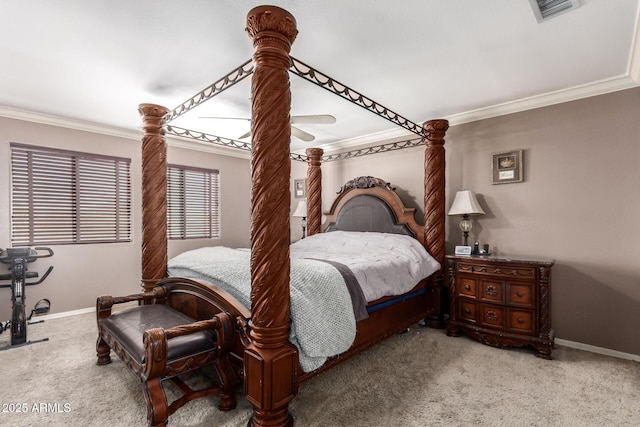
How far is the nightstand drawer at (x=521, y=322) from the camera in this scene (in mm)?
2781

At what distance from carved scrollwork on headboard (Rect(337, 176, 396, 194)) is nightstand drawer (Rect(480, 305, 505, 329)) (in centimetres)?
181

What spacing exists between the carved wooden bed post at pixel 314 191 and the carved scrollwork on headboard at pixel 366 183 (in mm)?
368

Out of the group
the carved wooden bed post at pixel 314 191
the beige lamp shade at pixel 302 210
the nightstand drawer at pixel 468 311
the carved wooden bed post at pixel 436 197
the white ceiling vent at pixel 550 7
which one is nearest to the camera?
the white ceiling vent at pixel 550 7

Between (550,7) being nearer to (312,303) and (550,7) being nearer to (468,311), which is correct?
(312,303)

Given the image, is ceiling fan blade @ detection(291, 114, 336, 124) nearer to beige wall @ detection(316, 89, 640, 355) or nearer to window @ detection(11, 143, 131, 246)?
beige wall @ detection(316, 89, 640, 355)

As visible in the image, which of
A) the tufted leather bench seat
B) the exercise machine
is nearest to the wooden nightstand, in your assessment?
the tufted leather bench seat

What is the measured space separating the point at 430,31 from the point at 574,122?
2.02m

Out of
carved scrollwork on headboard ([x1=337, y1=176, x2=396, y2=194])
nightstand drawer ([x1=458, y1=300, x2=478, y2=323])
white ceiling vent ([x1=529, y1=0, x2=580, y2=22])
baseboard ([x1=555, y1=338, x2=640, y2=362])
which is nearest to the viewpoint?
white ceiling vent ([x1=529, y1=0, x2=580, y2=22])

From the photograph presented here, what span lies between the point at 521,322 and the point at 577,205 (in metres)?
1.27

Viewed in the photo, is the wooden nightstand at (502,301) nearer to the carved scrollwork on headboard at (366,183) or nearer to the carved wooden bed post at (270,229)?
the carved scrollwork on headboard at (366,183)

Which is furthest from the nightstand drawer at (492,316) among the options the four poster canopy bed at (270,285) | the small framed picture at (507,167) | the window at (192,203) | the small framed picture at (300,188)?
the window at (192,203)

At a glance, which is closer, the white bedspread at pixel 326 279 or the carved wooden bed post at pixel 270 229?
the carved wooden bed post at pixel 270 229

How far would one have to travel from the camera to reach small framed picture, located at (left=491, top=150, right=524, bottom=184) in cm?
329

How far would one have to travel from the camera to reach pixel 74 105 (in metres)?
3.44
